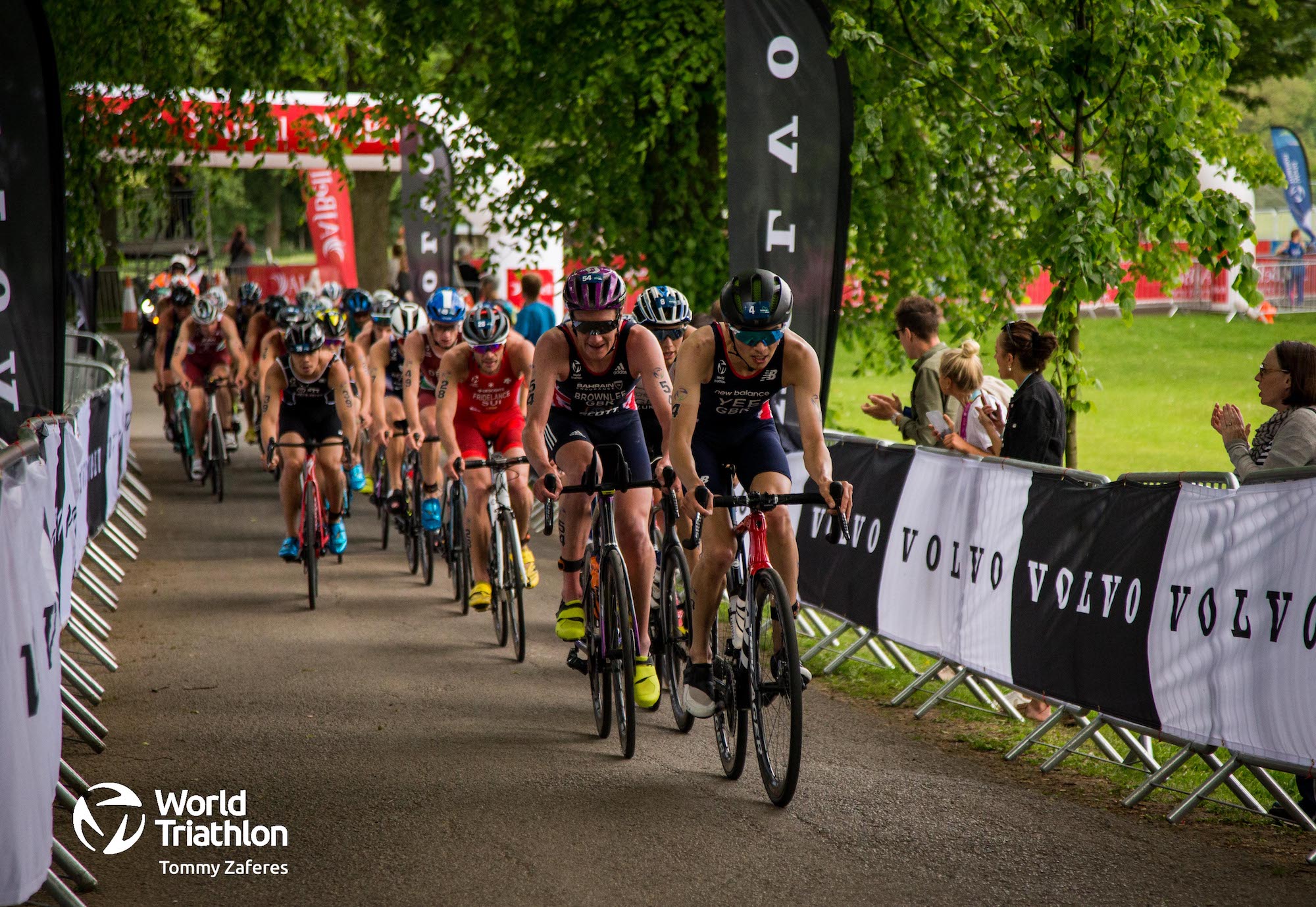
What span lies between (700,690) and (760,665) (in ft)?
1.93

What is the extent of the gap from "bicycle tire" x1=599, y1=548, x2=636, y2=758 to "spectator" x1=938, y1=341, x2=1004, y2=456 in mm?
2488

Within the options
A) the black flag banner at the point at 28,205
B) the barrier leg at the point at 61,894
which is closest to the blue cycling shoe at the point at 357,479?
the black flag banner at the point at 28,205

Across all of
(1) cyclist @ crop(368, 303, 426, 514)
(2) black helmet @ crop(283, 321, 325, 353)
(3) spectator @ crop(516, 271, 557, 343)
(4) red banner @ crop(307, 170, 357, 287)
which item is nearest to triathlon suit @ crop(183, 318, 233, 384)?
(3) spectator @ crop(516, 271, 557, 343)

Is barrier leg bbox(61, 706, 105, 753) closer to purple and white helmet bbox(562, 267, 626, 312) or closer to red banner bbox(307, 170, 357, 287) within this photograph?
purple and white helmet bbox(562, 267, 626, 312)

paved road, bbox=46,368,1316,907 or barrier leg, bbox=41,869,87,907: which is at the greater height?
barrier leg, bbox=41,869,87,907

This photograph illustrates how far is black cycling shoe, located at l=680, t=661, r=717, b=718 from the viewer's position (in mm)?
6371

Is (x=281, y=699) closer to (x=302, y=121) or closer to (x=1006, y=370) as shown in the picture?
(x=1006, y=370)

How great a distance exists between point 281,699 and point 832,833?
3.71 meters

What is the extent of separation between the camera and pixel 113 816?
5.84 meters

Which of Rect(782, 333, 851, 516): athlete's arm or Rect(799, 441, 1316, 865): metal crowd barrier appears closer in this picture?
Rect(799, 441, 1316, 865): metal crowd barrier

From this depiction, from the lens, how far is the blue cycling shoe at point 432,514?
11.2m

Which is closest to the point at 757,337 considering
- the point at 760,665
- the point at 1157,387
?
the point at 760,665

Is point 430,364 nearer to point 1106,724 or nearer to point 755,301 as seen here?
point 755,301

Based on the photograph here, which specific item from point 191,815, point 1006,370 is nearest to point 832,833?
point 191,815
